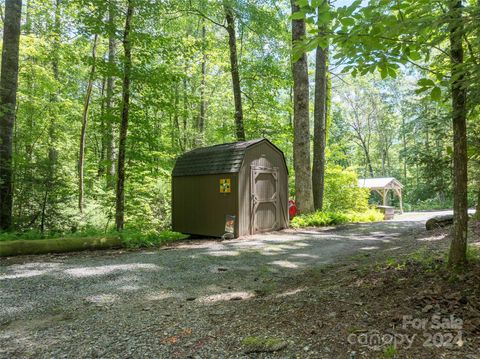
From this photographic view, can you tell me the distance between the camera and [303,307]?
2852 millimetres

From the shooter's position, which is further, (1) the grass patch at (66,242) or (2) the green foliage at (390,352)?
(1) the grass patch at (66,242)

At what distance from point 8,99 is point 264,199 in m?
7.12

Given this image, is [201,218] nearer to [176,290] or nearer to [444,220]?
[176,290]

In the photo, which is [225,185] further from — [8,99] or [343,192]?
[343,192]

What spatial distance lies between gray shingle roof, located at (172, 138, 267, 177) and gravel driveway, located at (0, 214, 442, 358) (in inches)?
104

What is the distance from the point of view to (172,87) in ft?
33.2

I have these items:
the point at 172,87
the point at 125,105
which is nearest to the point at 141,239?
the point at 125,105

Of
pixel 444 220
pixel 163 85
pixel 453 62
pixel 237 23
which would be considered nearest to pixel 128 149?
pixel 163 85

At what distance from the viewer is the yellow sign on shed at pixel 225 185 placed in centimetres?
843

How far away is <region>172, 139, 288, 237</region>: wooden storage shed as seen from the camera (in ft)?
27.7

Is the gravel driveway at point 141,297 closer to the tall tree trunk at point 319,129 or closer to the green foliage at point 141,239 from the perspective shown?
the green foliage at point 141,239

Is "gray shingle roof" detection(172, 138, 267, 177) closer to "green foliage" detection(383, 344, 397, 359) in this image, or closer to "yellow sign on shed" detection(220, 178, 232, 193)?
"yellow sign on shed" detection(220, 178, 232, 193)

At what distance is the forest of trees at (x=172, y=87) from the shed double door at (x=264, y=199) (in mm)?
1799

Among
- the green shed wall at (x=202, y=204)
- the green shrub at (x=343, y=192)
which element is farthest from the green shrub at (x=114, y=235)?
the green shrub at (x=343, y=192)
